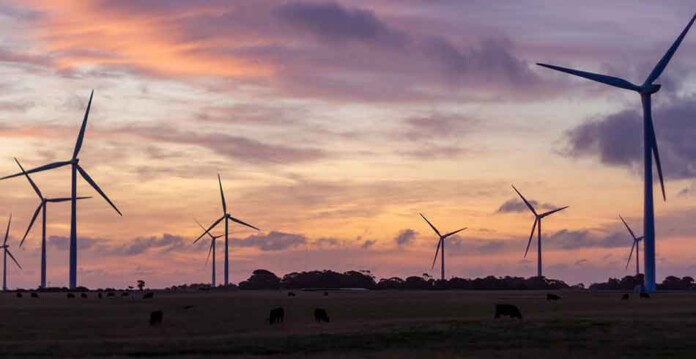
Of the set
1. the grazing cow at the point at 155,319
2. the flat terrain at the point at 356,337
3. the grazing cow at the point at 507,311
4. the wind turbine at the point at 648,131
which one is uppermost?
the wind turbine at the point at 648,131

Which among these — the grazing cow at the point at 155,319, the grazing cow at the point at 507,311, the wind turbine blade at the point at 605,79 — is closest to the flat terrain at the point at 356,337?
the grazing cow at the point at 155,319

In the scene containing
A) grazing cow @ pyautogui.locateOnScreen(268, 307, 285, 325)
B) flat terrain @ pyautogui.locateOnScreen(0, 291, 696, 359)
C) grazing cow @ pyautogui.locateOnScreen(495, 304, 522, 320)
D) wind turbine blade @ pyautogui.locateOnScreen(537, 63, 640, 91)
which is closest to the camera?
flat terrain @ pyautogui.locateOnScreen(0, 291, 696, 359)

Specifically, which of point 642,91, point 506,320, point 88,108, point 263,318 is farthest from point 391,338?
point 88,108

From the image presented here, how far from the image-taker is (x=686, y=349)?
5091 cm

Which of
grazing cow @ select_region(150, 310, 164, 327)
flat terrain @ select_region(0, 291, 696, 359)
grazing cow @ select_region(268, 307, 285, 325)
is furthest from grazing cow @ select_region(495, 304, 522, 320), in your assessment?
grazing cow @ select_region(150, 310, 164, 327)

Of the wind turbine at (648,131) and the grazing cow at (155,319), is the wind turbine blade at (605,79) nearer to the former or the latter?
the wind turbine at (648,131)

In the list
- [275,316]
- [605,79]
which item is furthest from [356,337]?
[605,79]

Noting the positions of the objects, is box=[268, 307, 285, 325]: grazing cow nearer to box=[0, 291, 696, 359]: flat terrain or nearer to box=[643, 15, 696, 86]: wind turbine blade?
box=[0, 291, 696, 359]: flat terrain

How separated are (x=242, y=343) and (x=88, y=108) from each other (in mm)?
92908

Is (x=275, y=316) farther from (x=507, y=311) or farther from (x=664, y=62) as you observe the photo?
(x=664, y=62)

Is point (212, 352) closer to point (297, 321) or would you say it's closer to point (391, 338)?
point (391, 338)

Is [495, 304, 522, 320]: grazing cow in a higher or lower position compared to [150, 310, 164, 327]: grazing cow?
higher

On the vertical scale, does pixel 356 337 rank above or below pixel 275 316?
below

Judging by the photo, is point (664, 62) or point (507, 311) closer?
point (507, 311)
